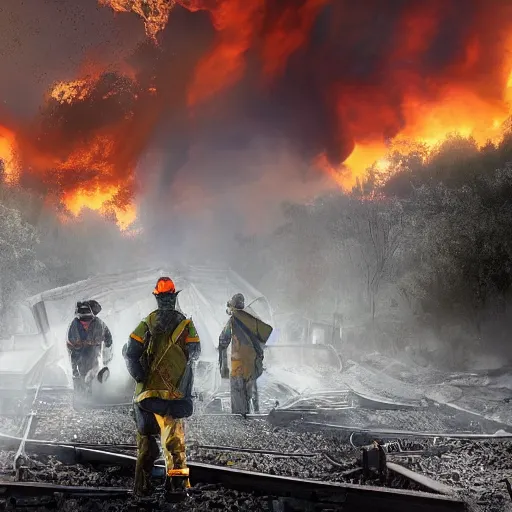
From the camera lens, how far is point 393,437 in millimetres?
6387

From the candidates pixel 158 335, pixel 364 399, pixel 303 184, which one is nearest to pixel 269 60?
pixel 303 184

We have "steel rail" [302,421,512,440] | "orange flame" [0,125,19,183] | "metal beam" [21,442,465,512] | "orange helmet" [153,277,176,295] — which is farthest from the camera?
"orange flame" [0,125,19,183]

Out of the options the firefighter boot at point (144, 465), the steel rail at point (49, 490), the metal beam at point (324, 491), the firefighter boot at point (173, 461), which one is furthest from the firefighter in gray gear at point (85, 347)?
the firefighter boot at point (173, 461)

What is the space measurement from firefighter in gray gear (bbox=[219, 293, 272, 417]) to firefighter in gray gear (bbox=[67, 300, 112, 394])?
2689 mm

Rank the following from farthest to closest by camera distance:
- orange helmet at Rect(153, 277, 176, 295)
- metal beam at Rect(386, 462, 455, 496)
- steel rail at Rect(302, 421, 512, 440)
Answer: steel rail at Rect(302, 421, 512, 440) < orange helmet at Rect(153, 277, 176, 295) < metal beam at Rect(386, 462, 455, 496)

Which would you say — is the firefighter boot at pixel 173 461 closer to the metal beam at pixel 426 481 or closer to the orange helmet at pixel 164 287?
the orange helmet at pixel 164 287

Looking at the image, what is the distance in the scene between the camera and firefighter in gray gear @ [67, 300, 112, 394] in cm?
891

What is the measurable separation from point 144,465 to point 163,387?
77 cm

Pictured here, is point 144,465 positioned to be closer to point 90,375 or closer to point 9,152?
point 90,375

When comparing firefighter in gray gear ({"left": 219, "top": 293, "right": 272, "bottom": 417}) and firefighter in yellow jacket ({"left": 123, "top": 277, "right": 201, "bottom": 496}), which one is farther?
firefighter in gray gear ({"left": 219, "top": 293, "right": 272, "bottom": 417})

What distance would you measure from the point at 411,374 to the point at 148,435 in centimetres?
1296

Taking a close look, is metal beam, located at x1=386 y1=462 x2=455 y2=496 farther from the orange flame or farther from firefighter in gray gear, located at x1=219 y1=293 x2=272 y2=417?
the orange flame

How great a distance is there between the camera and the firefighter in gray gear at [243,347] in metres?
7.97

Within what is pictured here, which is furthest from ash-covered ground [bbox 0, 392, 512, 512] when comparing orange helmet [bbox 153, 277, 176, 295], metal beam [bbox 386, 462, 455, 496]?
orange helmet [bbox 153, 277, 176, 295]
